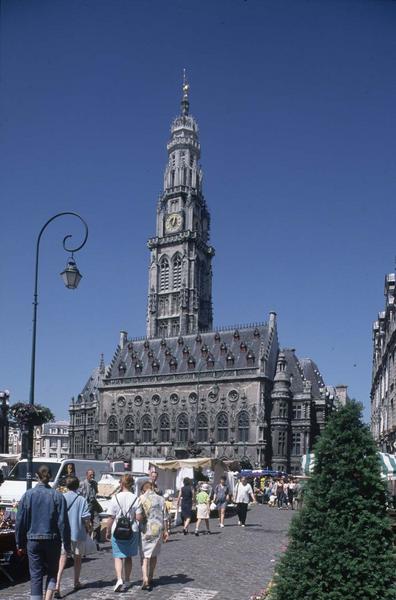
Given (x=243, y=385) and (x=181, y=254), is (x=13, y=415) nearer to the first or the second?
(x=243, y=385)

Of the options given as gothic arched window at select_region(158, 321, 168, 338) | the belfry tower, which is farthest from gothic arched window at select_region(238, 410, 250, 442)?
gothic arched window at select_region(158, 321, 168, 338)

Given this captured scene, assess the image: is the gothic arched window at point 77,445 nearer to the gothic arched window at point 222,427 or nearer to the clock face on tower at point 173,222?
the gothic arched window at point 222,427

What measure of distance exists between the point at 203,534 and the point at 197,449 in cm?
4772

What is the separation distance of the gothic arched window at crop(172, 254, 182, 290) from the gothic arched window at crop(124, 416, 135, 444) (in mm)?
21516

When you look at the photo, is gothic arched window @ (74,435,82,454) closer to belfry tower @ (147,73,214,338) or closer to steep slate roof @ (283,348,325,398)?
belfry tower @ (147,73,214,338)

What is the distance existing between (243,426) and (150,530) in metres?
55.6

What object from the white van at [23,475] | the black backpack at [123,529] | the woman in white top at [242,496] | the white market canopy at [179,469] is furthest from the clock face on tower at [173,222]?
the black backpack at [123,529]

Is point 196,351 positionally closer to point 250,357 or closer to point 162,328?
point 250,357

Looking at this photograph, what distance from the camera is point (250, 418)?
65.5 m

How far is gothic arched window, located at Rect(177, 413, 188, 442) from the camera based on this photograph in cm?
6962

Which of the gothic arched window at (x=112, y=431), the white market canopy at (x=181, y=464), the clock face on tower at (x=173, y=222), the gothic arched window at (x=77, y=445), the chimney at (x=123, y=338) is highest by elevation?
the clock face on tower at (x=173, y=222)

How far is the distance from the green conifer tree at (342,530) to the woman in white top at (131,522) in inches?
151

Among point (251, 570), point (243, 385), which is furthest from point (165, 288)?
point (251, 570)

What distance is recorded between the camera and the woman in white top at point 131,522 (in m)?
10.7
